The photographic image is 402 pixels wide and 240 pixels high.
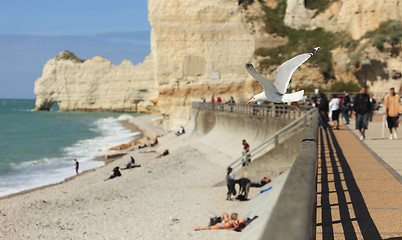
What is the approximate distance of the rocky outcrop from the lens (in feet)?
320

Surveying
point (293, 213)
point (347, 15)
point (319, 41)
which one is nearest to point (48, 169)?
point (293, 213)

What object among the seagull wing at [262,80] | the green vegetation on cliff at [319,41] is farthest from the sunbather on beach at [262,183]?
the green vegetation on cliff at [319,41]

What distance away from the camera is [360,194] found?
5664 millimetres

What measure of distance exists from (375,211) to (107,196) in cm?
1155

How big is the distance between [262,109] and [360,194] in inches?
584

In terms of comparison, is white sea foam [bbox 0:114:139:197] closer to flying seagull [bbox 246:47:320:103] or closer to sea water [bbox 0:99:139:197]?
sea water [bbox 0:99:139:197]

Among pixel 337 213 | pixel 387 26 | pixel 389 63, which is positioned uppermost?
pixel 387 26

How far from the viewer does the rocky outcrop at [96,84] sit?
320 ft

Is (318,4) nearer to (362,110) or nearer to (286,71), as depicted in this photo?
(362,110)

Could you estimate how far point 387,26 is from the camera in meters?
36.9

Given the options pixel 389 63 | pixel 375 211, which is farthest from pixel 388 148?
pixel 389 63

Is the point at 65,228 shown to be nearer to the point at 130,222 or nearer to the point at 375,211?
the point at 130,222

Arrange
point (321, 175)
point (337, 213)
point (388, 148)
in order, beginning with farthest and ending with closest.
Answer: point (388, 148) < point (321, 175) < point (337, 213)

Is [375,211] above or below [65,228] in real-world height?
above
